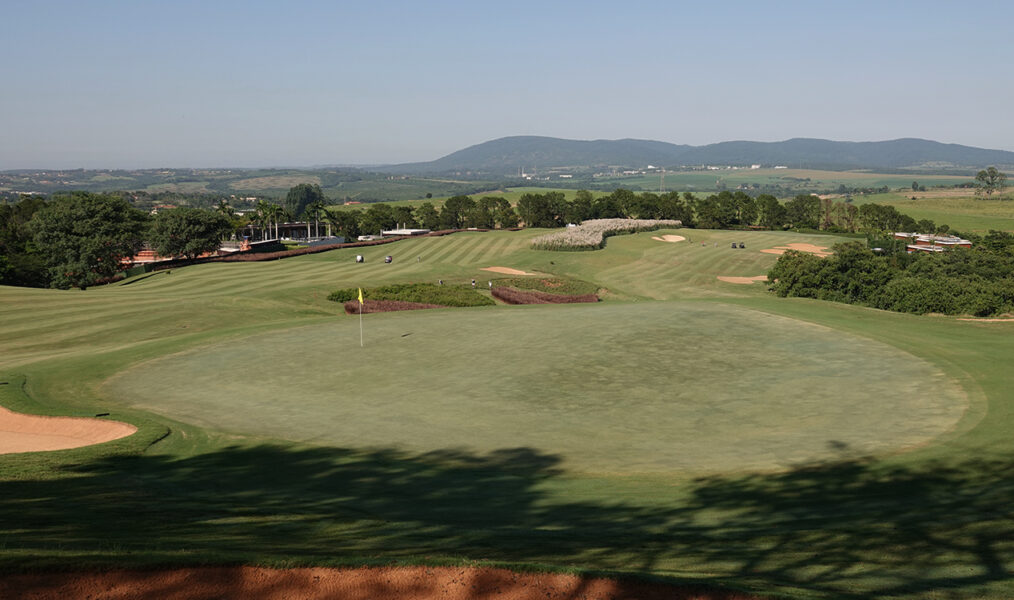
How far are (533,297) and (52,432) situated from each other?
4138cm

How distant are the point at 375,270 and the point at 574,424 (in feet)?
204

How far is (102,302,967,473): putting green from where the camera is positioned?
22.0 metres

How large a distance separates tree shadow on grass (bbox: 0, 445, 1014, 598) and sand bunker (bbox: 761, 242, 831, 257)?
288 ft

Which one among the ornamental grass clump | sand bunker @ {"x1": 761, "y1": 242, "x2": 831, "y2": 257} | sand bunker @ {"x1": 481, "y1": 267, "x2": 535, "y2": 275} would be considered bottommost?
sand bunker @ {"x1": 481, "y1": 267, "x2": 535, "y2": 275}

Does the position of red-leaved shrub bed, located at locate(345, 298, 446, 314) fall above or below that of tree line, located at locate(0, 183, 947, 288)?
below

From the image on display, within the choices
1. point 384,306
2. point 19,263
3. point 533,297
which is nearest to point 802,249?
point 533,297

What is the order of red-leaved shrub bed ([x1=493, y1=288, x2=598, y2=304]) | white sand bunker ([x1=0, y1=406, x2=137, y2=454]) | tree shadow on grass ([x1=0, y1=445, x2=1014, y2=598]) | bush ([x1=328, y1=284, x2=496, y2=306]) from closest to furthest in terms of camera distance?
tree shadow on grass ([x1=0, y1=445, x2=1014, y2=598])
white sand bunker ([x1=0, y1=406, x2=137, y2=454])
bush ([x1=328, y1=284, x2=496, y2=306])
red-leaved shrub bed ([x1=493, y1=288, x2=598, y2=304])

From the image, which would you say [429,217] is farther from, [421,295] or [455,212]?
[421,295]

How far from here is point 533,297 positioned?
6097 centimetres

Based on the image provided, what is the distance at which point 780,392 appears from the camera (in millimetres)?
27234

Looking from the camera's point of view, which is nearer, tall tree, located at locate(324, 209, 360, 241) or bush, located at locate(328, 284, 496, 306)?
bush, located at locate(328, 284, 496, 306)

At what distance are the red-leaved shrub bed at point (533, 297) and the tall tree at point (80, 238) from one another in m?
54.5

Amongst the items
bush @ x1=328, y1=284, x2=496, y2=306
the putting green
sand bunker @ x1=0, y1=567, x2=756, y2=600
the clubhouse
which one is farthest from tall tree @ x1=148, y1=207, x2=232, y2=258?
the clubhouse

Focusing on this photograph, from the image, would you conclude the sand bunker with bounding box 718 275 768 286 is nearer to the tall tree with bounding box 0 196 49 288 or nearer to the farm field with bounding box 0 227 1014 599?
the farm field with bounding box 0 227 1014 599
